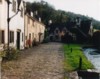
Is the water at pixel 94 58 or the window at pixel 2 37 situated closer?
the window at pixel 2 37

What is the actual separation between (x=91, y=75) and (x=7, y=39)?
11899 mm

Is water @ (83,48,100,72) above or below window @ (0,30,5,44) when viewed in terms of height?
below

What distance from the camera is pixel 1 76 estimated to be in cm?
1358

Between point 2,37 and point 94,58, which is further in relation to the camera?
point 94,58

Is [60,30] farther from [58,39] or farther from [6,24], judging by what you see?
[6,24]

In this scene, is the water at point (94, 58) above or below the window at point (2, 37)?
below

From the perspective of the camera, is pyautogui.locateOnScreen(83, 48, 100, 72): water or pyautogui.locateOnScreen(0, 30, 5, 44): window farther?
pyautogui.locateOnScreen(83, 48, 100, 72): water

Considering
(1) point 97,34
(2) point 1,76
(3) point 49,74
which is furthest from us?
(1) point 97,34

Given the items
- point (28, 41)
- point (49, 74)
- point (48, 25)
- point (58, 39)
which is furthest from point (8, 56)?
point (48, 25)

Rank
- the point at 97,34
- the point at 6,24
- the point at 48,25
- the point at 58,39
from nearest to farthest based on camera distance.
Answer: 1. the point at 6,24
2. the point at 97,34
3. the point at 58,39
4. the point at 48,25

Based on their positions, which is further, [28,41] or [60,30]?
[60,30]

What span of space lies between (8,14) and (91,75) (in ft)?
41.3

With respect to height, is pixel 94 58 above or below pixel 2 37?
below

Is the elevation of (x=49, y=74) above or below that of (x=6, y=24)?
below
